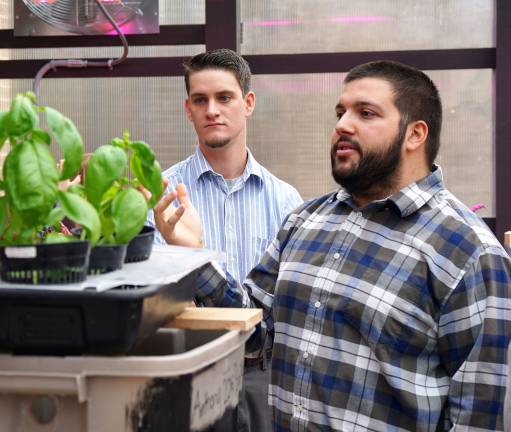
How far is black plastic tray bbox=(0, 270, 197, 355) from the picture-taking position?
2.93 feet

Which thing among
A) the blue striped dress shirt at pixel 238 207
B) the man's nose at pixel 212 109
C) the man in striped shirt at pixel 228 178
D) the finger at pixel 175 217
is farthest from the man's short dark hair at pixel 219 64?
the finger at pixel 175 217

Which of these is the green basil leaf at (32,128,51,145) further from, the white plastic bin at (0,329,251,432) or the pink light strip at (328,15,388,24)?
the pink light strip at (328,15,388,24)

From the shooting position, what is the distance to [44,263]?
0.91m

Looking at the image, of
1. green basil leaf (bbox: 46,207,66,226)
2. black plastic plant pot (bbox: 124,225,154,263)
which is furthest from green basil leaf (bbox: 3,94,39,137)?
black plastic plant pot (bbox: 124,225,154,263)

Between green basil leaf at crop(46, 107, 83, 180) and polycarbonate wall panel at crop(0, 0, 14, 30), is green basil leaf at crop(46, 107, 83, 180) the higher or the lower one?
the lower one

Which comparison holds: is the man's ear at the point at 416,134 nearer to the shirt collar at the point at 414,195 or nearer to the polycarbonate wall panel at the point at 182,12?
the shirt collar at the point at 414,195

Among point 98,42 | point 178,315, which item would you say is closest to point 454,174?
point 98,42

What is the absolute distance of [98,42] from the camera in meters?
3.52

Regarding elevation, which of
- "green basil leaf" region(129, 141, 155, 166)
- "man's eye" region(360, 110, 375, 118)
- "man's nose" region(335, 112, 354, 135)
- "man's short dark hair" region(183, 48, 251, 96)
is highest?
"man's short dark hair" region(183, 48, 251, 96)

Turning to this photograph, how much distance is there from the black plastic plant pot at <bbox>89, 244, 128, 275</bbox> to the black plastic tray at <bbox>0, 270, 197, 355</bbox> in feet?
0.22

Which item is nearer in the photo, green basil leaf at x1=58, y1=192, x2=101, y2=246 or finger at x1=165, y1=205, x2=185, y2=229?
green basil leaf at x1=58, y1=192, x2=101, y2=246

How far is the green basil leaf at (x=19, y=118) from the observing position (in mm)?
965

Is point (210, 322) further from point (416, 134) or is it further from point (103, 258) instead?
point (416, 134)

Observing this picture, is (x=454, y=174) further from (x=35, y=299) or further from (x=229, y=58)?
(x=35, y=299)
